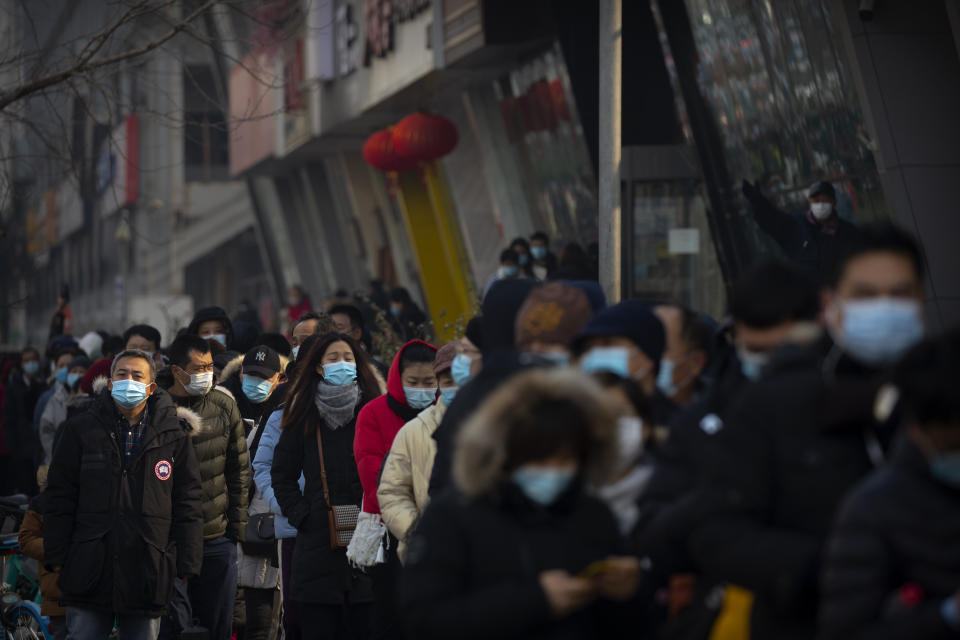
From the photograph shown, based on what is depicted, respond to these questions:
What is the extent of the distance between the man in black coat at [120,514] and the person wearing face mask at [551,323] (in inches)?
136

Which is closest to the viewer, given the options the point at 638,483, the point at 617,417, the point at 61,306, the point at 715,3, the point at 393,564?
the point at 617,417

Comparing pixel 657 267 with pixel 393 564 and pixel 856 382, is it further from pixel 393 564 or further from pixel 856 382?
pixel 856 382

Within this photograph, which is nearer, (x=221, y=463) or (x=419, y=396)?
(x=419, y=396)

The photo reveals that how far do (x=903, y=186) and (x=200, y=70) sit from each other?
40.4 meters

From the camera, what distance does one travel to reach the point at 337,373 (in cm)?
827

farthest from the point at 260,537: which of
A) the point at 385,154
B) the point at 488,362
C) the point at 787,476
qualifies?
the point at 385,154

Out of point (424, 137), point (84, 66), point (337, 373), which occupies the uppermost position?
point (424, 137)

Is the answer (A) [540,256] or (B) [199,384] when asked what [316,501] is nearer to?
(B) [199,384]

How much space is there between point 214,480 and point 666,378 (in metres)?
4.49

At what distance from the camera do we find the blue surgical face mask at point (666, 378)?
15.8ft

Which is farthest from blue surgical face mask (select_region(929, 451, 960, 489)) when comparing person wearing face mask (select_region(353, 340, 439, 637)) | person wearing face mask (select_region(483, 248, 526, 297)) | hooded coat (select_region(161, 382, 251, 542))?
person wearing face mask (select_region(483, 248, 526, 297))

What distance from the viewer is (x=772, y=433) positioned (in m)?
3.69

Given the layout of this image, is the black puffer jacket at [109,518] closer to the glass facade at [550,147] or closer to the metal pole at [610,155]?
the metal pole at [610,155]

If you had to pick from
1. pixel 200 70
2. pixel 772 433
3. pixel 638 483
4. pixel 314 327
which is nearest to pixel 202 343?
pixel 314 327
